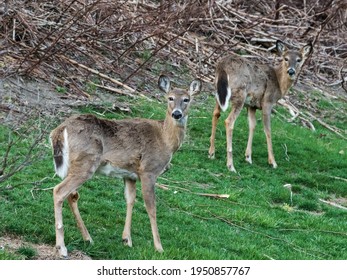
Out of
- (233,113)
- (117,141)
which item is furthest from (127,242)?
(233,113)

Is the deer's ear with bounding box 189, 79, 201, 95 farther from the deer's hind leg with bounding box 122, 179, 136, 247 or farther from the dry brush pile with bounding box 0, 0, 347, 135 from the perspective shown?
the dry brush pile with bounding box 0, 0, 347, 135

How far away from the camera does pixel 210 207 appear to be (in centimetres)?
1024

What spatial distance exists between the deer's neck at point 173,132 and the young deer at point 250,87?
4.16 meters

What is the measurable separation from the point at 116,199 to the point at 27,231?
2116mm

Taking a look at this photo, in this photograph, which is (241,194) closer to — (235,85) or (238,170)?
(238,170)

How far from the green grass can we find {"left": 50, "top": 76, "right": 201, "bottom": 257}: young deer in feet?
1.06

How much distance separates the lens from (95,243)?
7867 millimetres

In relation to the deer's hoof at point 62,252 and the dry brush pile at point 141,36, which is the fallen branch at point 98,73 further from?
the deer's hoof at point 62,252

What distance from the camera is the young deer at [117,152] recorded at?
7.64 metres

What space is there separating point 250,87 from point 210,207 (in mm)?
3910

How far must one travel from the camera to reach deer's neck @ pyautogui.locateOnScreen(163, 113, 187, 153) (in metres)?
8.52

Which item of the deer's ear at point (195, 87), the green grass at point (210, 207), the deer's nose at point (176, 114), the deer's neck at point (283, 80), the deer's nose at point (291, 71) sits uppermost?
the deer's ear at point (195, 87)

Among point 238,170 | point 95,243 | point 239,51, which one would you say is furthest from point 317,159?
point 95,243

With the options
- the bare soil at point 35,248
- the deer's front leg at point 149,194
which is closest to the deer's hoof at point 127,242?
the deer's front leg at point 149,194
